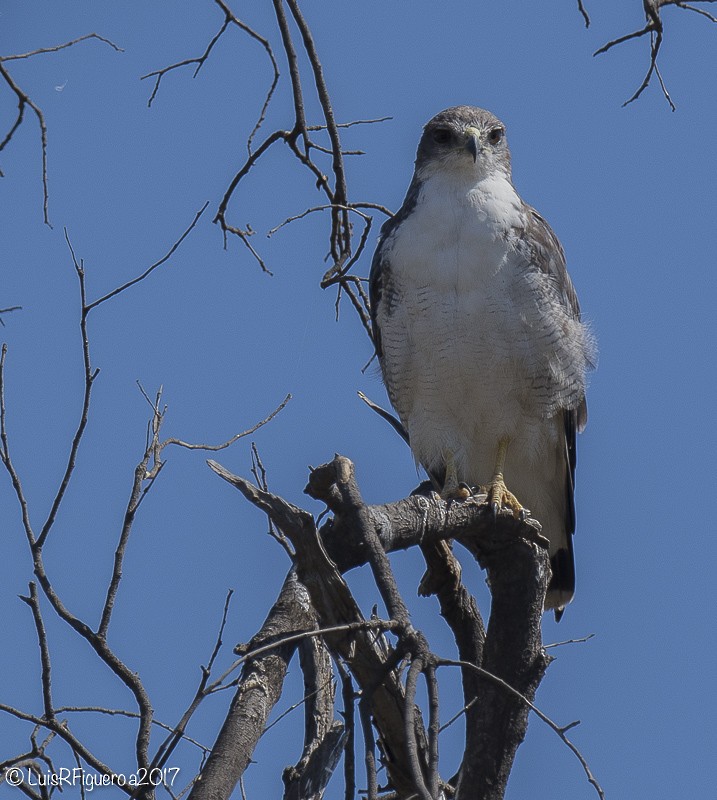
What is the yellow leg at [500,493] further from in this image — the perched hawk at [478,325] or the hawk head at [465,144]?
the hawk head at [465,144]

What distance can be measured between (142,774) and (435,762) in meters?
1.00

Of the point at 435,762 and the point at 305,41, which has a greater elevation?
the point at 305,41

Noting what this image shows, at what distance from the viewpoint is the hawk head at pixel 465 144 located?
16.6ft

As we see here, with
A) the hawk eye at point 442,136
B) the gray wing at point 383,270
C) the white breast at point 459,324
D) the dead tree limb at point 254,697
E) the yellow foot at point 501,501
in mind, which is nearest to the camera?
the dead tree limb at point 254,697

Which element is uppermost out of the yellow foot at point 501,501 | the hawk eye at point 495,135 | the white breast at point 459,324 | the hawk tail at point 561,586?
the hawk eye at point 495,135

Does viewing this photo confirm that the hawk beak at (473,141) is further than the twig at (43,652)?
Yes

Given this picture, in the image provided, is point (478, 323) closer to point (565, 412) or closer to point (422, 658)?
point (565, 412)

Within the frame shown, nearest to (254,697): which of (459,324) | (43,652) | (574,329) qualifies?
(43,652)

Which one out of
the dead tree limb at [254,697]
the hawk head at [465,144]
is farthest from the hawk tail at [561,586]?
the dead tree limb at [254,697]

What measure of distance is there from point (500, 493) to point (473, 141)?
5.22 feet

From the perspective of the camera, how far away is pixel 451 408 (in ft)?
16.7

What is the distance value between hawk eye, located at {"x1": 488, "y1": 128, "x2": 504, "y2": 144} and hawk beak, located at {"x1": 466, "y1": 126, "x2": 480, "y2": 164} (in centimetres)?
10

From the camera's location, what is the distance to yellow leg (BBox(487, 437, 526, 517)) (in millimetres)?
3943

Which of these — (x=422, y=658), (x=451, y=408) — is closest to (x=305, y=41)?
(x=451, y=408)
